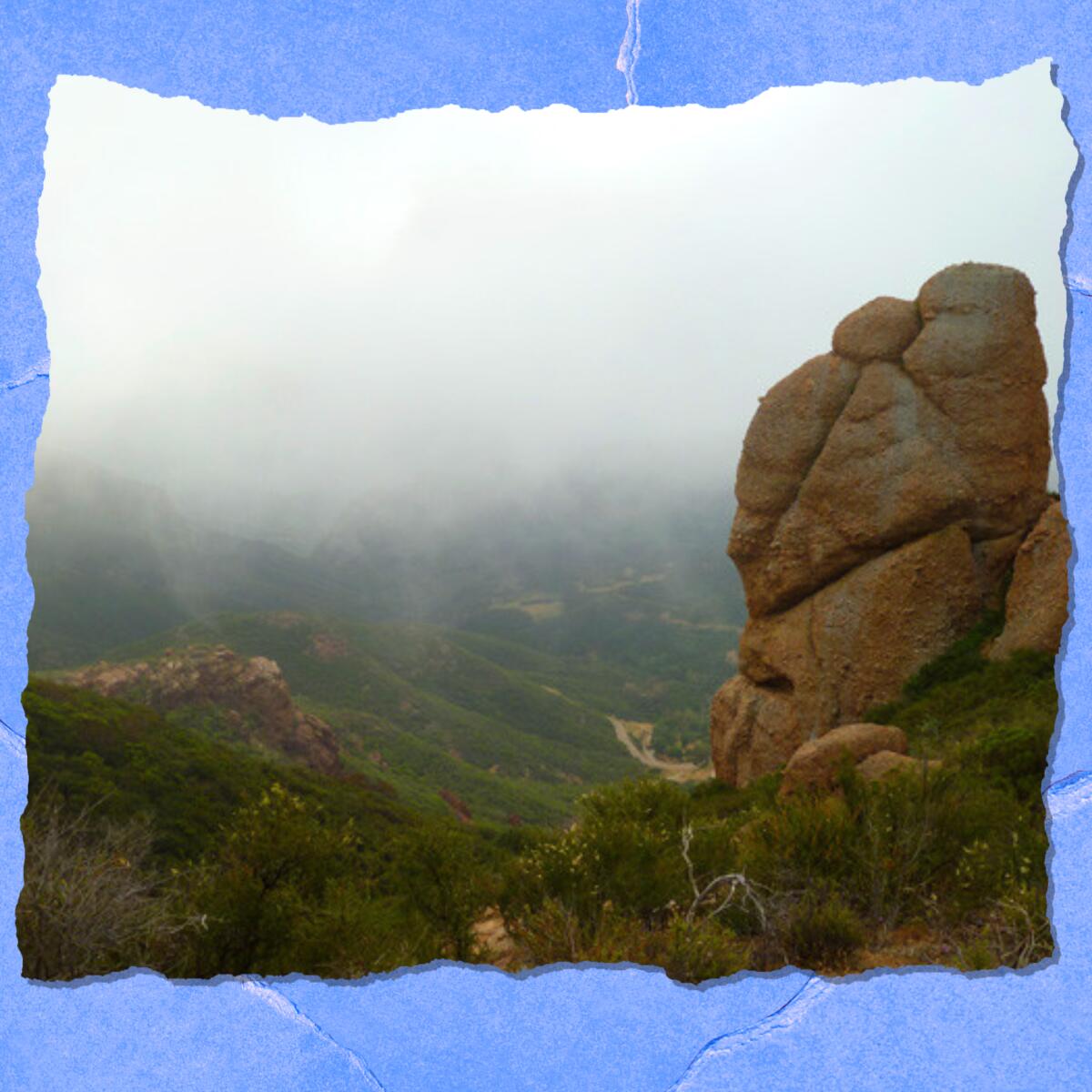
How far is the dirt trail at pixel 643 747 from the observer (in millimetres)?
15188

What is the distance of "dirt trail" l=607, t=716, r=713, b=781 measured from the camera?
15.2m

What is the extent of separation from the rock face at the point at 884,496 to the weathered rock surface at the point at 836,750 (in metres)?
1.74

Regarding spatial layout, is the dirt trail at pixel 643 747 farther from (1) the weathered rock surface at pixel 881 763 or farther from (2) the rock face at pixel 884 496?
(1) the weathered rock surface at pixel 881 763

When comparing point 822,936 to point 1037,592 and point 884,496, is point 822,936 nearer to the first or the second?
point 1037,592

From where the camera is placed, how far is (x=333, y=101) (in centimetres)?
471

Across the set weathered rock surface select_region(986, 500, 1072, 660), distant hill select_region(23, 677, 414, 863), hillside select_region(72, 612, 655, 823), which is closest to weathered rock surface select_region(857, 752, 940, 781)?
weathered rock surface select_region(986, 500, 1072, 660)

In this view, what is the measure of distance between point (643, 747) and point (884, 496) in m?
9.28

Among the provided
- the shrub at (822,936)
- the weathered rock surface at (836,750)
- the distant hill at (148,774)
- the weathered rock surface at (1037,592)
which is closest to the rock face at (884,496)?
the weathered rock surface at (1037,592)

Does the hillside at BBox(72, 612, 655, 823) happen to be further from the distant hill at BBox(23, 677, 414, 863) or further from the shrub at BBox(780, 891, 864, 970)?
the shrub at BBox(780, 891, 864, 970)

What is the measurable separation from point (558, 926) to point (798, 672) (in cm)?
682

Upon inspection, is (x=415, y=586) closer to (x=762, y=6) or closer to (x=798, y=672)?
(x=798, y=672)

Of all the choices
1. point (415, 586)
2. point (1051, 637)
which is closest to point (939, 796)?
point (1051, 637)

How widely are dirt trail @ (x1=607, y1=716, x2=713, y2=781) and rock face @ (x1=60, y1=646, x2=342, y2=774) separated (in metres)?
6.09

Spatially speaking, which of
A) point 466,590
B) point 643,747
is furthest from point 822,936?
point 643,747
